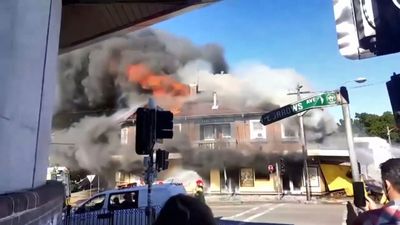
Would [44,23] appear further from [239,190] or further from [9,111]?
[239,190]

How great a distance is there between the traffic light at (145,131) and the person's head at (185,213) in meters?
5.10

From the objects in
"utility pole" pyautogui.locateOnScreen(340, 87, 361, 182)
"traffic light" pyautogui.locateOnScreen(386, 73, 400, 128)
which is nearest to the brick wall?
"traffic light" pyautogui.locateOnScreen(386, 73, 400, 128)

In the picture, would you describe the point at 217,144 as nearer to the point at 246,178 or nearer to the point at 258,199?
the point at 246,178

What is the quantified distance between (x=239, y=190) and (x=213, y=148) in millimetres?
3301

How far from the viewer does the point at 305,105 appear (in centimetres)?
706

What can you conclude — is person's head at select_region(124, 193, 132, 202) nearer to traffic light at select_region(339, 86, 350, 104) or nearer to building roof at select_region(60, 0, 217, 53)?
building roof at select_region(60, 0, 217, 53)

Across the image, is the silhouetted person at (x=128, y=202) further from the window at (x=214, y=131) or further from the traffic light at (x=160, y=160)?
the window at (x=214, y=131)

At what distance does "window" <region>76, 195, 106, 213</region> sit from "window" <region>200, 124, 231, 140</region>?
1666 centimetres

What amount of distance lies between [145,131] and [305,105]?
2.89 m

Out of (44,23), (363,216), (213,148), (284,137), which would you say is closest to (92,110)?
(213,148)

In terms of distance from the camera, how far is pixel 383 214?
6.75 feet

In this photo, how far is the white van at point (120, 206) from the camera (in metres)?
9.46

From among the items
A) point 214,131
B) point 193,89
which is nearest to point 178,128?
point 214,131

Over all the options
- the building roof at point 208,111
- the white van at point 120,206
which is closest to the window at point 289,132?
the building roof at point 208,111
